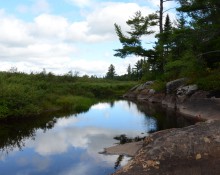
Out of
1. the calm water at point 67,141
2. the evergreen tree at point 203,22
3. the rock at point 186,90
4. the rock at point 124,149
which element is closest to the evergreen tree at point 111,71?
the rock at point 186,90

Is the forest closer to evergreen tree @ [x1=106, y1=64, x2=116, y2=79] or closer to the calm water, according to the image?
the calm water

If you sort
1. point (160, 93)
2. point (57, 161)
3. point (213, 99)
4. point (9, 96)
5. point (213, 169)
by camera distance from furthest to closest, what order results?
point (160, 93) < point (213, 99) < point (9, 96) < point (57, 161) < point (213, 169)

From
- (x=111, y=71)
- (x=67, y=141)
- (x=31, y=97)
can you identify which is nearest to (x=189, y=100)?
(x=31, y=97)

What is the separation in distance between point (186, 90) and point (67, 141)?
15.7 metres

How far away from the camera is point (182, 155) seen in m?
11.0

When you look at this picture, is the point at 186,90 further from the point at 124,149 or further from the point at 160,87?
the point at 124,149

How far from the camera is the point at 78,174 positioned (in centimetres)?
1226

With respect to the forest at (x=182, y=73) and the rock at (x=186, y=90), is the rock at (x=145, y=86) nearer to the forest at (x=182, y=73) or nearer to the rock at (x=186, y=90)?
the forest at (x=182, y=73)

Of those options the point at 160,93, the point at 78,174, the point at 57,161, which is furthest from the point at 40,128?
the point at 160,93

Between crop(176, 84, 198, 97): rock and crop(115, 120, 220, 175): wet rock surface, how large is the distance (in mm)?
17384

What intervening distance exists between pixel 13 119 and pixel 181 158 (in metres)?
15.2

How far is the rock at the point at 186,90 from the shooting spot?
29250 millimetres

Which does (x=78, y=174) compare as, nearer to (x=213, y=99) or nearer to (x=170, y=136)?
(x=170, y=136)

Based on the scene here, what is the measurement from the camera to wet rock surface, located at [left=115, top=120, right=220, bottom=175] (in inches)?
410
